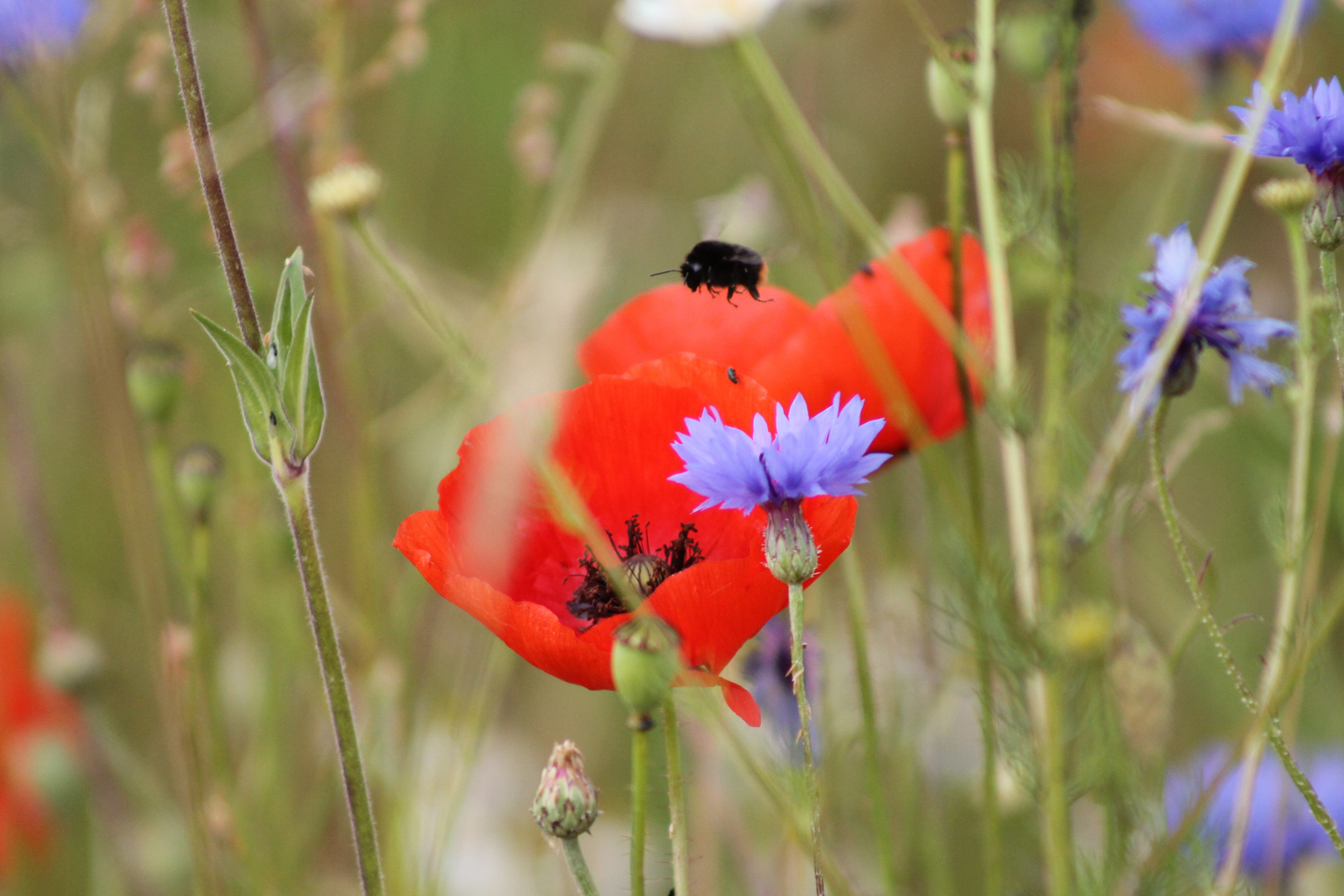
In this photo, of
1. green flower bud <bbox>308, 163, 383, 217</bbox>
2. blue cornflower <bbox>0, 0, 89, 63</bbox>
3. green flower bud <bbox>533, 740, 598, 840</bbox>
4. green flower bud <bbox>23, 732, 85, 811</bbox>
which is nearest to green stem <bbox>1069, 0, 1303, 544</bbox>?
green flower bud <bbox>533, 740, 598, 840</bbox>

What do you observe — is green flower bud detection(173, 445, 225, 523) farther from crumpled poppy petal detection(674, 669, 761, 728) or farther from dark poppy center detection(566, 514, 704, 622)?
crumpled poppy petal detection(674, 669, 761, 728)

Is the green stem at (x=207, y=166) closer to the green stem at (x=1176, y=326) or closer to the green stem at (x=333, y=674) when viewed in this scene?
the green stem at (x=333, y=674)

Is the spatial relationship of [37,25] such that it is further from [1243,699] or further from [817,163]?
[1243,699]

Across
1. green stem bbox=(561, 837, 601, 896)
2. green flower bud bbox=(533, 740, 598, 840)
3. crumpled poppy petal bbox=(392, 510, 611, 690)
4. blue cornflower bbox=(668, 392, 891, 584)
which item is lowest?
green stem bbox=(561, 837, 601, 896)

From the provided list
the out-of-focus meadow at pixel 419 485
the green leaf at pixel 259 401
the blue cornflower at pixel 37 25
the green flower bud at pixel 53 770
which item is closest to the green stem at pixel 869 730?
the out-of-focus meadow at pixel 419 485

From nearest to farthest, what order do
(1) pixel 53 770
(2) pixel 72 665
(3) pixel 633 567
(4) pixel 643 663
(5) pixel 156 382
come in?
1. (4) pixel 643 663
2. (3) pixel 633 567
3. (5) pixel 156 382
4. (2) pixel 72 665
5. (1) pixel 53 770

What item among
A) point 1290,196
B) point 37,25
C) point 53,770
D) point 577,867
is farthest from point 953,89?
point 53,770
